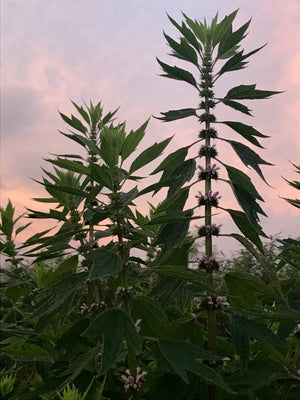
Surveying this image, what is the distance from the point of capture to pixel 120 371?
6.26 ft

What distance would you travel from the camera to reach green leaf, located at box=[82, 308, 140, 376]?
124 centimetres

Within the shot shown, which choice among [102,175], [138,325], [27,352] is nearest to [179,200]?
[102,175]

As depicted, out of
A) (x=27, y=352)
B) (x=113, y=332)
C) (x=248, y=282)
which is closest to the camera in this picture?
(x=113, y=332)

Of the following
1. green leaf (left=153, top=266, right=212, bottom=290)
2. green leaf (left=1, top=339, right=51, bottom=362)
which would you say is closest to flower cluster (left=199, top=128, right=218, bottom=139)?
green leaf (left=153, top=266, right=212, bottom=290)

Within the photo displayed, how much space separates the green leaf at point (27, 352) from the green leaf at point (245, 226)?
35.0 inches

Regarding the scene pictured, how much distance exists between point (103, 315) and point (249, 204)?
627mm

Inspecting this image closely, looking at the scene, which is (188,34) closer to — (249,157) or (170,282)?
(249,157)

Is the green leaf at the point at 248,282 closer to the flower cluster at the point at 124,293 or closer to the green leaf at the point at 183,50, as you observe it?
the flower cluster at the point at 124,293

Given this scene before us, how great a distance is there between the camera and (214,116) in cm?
183

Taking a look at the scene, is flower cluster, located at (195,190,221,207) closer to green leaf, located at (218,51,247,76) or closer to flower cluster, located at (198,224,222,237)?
flower cluster, located at (198,224,222,237)

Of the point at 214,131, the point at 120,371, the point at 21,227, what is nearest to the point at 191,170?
the point at 214,131

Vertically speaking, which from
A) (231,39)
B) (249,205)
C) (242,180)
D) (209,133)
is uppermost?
(231,39)

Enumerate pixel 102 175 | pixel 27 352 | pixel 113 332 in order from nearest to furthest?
pixel 113 332 < pixel 102 175 < pixel 27 352

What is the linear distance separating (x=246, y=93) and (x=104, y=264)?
89 cm
